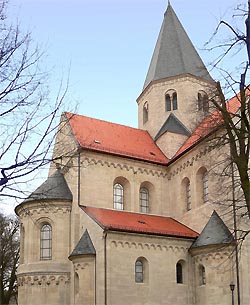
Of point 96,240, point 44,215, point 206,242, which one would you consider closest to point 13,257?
point 44,215

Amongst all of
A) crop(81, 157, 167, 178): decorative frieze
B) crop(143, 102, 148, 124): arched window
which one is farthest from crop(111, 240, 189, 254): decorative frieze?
crop(143, 102, 148, 124): arched window

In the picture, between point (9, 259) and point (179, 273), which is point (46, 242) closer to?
point (179, 273)

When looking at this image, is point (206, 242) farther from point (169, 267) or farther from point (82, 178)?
point (82, 178)

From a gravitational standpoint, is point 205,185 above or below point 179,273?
above

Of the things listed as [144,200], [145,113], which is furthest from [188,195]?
[145,113]

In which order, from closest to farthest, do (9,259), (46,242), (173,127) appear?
(46,242) → (173,127) → (9,259)

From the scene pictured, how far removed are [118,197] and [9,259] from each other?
19.3 metres

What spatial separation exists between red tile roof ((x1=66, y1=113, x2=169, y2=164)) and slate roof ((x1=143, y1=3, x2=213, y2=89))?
17.7 feet

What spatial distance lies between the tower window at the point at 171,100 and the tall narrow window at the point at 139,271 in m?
14.7

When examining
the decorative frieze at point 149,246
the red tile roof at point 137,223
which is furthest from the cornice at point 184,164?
the decorative frieze at point 149,246

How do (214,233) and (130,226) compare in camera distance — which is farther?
(130,226)

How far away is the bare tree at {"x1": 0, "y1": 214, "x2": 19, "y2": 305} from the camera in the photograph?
46500mm

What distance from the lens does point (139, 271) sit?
95.1 ft

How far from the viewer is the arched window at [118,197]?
1332 inches
